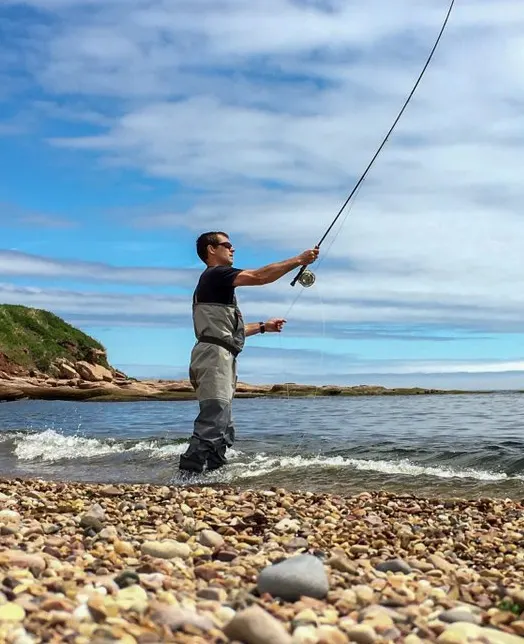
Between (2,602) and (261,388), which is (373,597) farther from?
(261,388)

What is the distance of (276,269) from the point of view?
862 cm

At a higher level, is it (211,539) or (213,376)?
(213,376)

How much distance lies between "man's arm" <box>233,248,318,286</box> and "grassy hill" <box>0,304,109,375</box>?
5022 centimetres

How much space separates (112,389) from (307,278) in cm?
3858

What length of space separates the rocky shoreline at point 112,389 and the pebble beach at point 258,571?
37.5 metres

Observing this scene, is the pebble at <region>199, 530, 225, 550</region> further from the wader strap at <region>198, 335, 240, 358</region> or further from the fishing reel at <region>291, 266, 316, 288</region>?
the fishing reel at <region>291, 266, 316, 288</region>

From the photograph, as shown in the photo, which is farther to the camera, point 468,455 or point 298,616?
point 468,455

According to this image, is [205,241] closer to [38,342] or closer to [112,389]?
[112,389]

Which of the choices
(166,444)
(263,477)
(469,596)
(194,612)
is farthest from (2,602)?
(166,444)

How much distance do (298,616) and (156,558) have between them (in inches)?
61.2

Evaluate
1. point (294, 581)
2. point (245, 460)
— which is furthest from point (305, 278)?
point (294, 581)

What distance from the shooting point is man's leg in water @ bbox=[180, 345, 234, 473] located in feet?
30.9

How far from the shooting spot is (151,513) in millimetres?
6754

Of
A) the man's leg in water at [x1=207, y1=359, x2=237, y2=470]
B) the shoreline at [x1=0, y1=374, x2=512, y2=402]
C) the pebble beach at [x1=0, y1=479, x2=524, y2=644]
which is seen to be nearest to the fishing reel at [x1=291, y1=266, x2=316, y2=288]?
the man's leg in water at [x1=207, y1=359, x2=237, y2=470]
